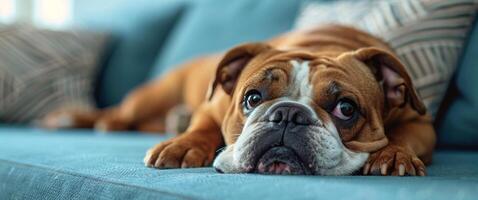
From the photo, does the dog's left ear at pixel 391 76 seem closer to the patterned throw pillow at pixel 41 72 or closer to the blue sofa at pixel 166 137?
the blue sofa at pixel 166 137

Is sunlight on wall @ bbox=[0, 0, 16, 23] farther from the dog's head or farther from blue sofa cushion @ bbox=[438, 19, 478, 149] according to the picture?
blue sofa cushion @ bbox=[438, 19, 478, 149]

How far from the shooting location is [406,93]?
2.04 meters

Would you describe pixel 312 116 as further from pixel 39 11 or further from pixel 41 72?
pixel 39 11

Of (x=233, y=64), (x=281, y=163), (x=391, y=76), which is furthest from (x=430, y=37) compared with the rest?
(x=281, y=163)

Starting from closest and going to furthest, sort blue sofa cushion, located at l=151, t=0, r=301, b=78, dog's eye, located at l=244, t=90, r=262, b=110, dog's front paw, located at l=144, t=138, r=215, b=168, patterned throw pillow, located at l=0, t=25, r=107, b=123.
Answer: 1. dog's front paw, located at l=144, t=138, r=215, b=168
2. dog's eye, located at l=244, t=90, r=262, b=110
3. blue sofa cushion, located at l=151, t=0, r=301, b=78
4. patterned throw pillow, located at l=0, t=25, r=107, b=123

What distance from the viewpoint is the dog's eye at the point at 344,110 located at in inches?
70.8

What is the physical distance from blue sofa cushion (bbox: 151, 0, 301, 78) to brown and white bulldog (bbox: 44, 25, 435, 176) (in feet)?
2.54

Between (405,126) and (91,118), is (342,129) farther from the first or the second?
(91,118)

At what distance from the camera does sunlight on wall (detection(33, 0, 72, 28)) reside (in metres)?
5.92

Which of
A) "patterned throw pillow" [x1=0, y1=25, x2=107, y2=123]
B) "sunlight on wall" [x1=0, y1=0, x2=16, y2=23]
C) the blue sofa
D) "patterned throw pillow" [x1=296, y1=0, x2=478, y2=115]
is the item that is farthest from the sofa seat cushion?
"sunlight on wall" [x1=0, y1=0, x2=16, y2=23]

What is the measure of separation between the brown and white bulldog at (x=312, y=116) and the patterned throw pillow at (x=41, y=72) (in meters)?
1.56

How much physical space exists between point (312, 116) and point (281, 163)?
0.48 feet

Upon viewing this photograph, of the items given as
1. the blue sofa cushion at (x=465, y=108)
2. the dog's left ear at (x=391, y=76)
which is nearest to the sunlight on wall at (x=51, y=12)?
the blue sofa cushion at (x=465, y=108)

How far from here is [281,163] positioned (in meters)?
1.62
